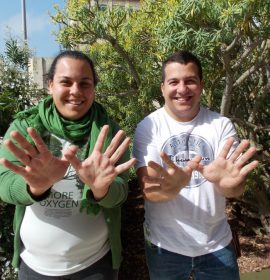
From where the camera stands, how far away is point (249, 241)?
4816mm

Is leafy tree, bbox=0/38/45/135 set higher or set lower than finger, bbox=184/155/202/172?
higher

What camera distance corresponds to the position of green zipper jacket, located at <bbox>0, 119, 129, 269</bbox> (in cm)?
169

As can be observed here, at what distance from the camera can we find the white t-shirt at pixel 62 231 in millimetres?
1848

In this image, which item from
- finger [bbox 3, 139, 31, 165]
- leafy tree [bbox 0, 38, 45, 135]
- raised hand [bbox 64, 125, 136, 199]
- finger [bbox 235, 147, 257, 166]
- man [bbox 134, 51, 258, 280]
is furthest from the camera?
leafy tree [bbox 0, 38, 45, 135]

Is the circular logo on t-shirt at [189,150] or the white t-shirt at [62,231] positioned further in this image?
the circular logo on t-shirt at [189,150]

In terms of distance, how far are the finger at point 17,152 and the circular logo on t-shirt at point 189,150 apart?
735 millimetres

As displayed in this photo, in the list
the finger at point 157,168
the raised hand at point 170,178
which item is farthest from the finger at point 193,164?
the finger at point 157,168

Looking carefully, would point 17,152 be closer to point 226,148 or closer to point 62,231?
point 62,231

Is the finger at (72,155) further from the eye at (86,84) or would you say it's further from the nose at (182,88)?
the nose at (182,88)

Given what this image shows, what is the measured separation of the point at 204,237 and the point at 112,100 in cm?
247

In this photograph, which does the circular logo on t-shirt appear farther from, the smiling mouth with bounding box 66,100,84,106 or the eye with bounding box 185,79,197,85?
the smiling mouth with bounding box 66,100,84,106

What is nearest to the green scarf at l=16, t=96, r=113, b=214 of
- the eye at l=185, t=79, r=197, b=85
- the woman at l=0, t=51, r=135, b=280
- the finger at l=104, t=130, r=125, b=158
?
the woman at l=0, t=51, r=135, b=280

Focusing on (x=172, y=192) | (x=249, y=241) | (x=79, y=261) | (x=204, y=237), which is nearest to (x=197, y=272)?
(x=204, y=237)

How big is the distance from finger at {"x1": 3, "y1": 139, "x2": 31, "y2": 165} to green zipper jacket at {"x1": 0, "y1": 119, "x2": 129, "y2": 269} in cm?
14
